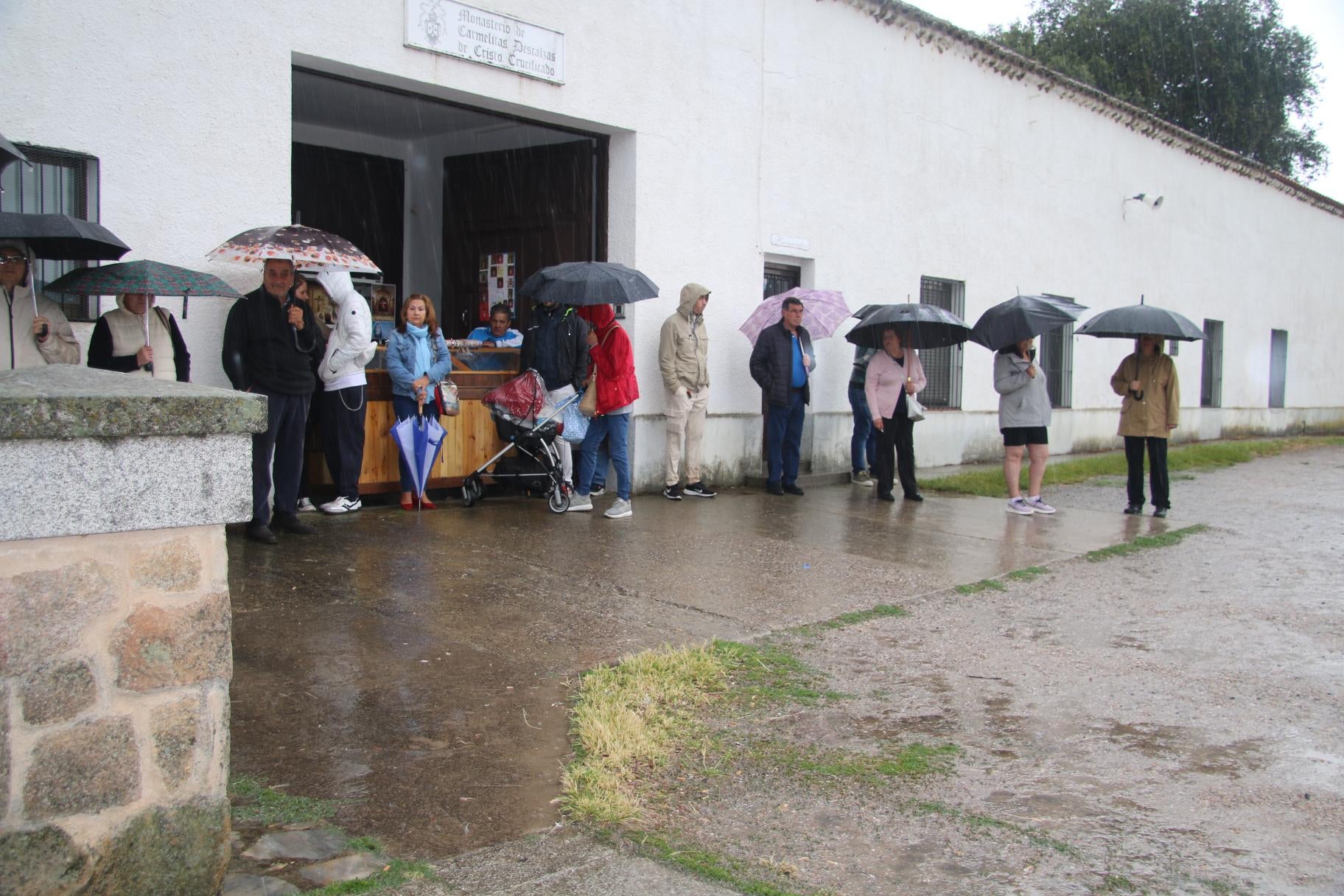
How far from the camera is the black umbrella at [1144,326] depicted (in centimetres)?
1038

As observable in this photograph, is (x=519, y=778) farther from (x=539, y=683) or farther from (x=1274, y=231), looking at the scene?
(x=1274, y=231)

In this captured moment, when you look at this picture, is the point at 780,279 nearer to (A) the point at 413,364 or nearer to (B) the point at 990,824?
(A) the point at 413,364

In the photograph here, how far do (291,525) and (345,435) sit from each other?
3.21 feet

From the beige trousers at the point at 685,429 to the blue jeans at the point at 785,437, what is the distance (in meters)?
0.75

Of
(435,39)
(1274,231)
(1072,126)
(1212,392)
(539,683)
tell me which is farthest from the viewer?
(1274,231)

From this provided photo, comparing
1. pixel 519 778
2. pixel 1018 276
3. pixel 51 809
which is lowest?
pixel 519 778

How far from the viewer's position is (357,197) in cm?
1366

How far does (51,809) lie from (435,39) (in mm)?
7321

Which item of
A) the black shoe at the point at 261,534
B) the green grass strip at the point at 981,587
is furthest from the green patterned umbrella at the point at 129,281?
the green grass strip at the point at 981,587

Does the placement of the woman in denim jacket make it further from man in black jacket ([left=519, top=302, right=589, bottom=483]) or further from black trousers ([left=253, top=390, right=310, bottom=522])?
black trousers ([left=253, top=390, right=310, bottom=522])

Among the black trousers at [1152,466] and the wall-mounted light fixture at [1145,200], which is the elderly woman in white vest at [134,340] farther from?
the wall-mounted light fixture at [1145,200]

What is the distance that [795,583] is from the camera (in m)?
7.25

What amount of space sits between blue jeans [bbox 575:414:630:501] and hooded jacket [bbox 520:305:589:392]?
380 mm

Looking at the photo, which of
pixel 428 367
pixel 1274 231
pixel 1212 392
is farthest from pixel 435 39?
pixel 1274 231
